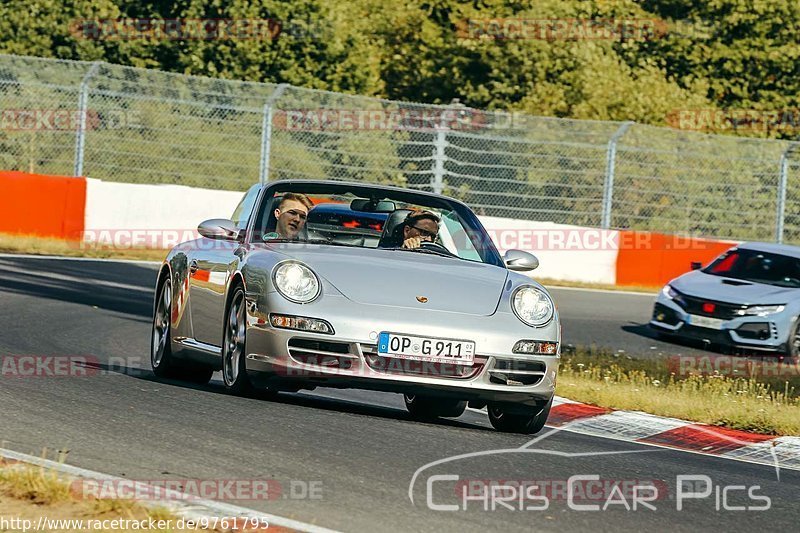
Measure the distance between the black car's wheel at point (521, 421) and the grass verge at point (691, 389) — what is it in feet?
7.16

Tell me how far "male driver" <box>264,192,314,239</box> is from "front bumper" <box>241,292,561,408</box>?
0.98 m

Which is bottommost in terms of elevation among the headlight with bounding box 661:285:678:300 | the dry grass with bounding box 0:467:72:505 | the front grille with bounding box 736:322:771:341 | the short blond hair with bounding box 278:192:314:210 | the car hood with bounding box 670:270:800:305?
the front grille with bounding box 736:322:771:341

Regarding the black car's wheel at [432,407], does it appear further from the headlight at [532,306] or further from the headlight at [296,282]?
the headlight at [296,282]

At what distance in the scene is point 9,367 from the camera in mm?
9703

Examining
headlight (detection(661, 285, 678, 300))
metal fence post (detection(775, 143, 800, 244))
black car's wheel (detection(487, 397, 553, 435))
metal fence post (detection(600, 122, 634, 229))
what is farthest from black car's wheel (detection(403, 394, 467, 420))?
metal fence post (detection(775, 143, 800, 244))

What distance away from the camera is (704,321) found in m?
→ 17.2

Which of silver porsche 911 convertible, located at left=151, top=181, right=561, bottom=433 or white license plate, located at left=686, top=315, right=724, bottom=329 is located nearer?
silver porsche 911 convertible, located at left=151, top=181, right=561, bottom=433

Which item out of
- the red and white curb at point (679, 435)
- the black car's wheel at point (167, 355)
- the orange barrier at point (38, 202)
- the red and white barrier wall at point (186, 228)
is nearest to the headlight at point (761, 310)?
the red and white curb at point (679, 435)

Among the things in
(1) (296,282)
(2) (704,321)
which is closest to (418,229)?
(1) (296,282)

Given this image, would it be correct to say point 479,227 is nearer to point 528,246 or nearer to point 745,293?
point 745,293

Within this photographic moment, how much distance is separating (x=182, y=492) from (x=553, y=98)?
30.9 metres

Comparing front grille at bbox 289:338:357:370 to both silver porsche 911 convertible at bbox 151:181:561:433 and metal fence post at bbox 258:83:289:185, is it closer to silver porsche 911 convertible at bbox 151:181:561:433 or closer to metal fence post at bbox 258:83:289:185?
silver porsche 911 convertible at bbox 151:181:561:433

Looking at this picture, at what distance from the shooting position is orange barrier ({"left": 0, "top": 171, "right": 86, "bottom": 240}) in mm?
22375

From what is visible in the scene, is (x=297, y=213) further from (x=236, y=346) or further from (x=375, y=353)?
(x=375, y=353)
